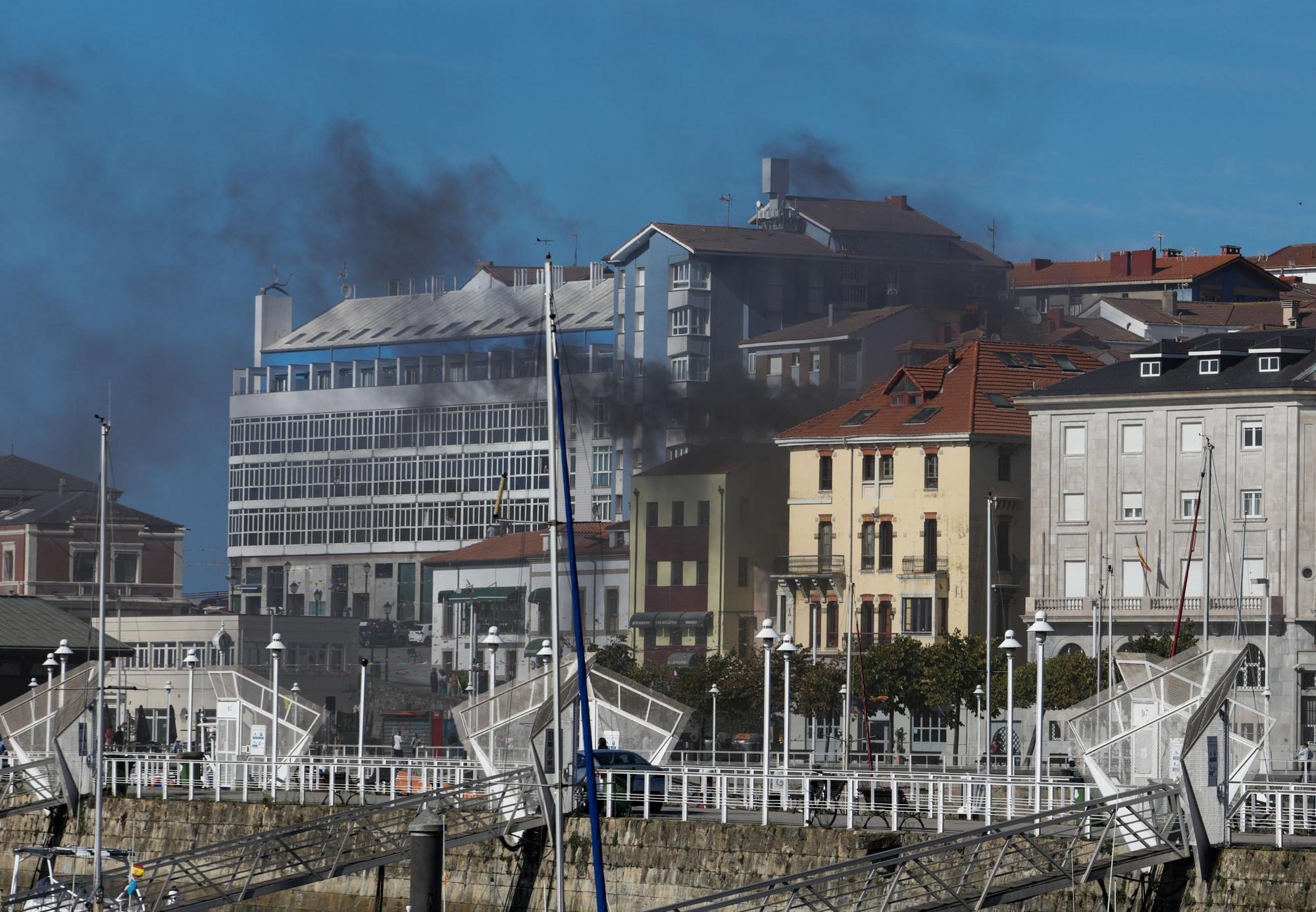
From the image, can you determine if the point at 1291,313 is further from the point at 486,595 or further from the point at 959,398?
the point at 486,595

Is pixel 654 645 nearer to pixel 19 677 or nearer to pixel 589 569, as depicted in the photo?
pixel 589 569

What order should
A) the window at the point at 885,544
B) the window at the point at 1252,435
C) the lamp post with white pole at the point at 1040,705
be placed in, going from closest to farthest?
the lamp post with white pole at the point at 1040,705 → the window at the point at 1252,435 → the window at the point at 885,544

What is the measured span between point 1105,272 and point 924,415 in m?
60.5

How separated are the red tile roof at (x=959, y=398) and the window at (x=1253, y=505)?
1345cm

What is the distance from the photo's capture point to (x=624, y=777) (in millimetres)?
52094

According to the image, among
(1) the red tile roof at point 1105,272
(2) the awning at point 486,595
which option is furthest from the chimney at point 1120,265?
(2) the awning at point 486,595

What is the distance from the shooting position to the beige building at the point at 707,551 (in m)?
132

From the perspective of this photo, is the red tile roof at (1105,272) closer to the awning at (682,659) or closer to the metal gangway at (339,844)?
the awning at (682,659)

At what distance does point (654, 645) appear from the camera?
134375 millimetres

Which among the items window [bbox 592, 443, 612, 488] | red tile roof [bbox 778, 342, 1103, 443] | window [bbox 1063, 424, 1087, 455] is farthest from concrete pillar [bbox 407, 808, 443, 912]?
window [bbox 592, 443, 612, 488]

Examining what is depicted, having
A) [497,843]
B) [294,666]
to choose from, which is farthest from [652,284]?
[497,843]

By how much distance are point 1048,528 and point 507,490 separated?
8159cm

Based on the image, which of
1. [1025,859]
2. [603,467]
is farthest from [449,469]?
[1025,859]

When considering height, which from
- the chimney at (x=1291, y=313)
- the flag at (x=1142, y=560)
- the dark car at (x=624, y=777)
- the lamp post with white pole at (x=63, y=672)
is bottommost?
the dark car at (x=624, y=777)
